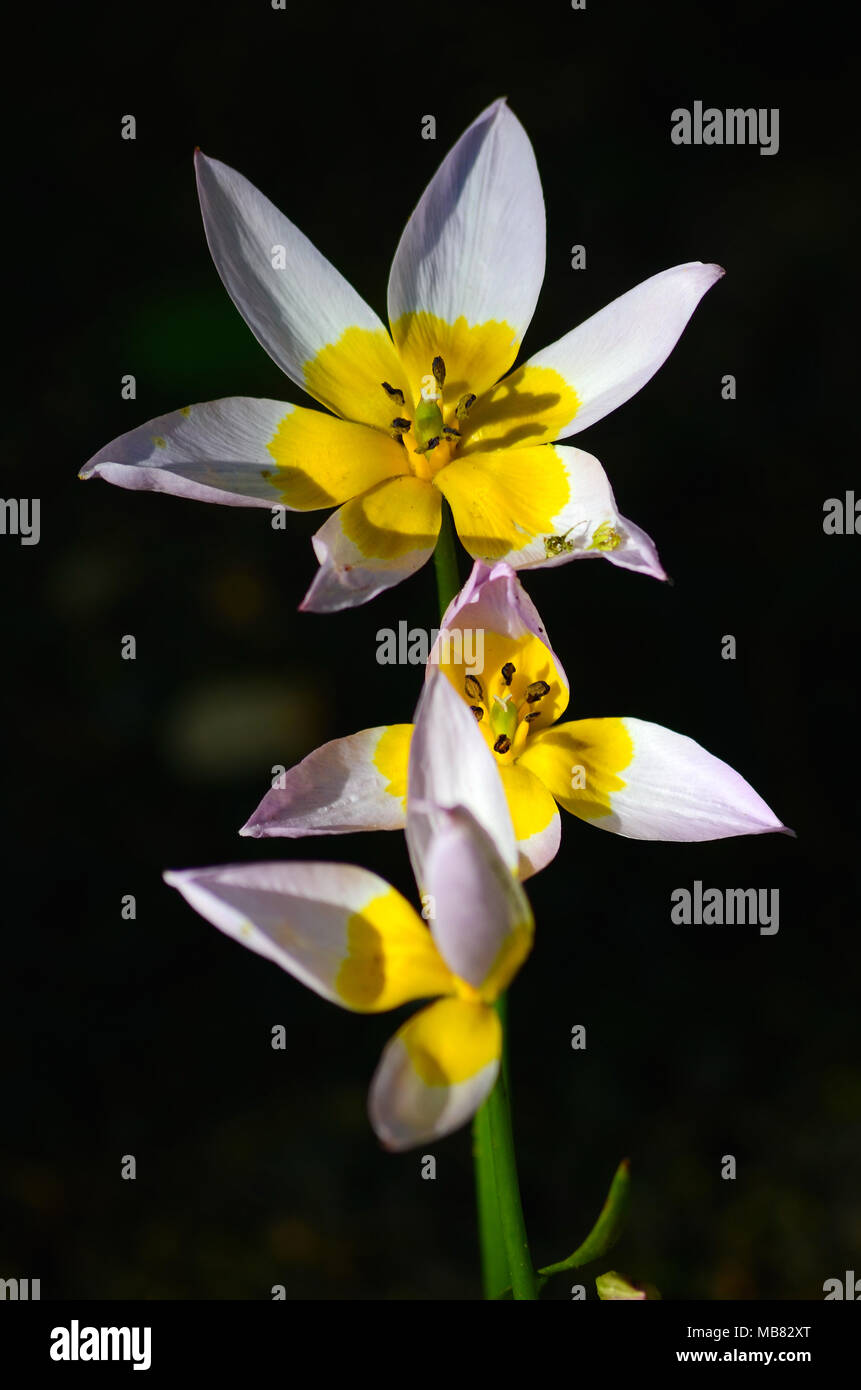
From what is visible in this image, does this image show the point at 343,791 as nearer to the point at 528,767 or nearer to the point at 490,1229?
the point at 528,767

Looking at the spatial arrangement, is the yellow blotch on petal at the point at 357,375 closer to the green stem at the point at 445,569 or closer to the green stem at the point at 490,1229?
the green stem at the point at 445,569

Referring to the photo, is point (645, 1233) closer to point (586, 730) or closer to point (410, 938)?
point (586, 730)

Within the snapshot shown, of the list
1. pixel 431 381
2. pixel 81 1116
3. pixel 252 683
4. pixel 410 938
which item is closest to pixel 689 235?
pixel 252 683

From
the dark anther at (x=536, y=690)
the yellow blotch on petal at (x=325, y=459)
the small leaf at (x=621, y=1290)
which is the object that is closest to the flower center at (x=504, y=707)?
the dark anther at (x=536, y=690)

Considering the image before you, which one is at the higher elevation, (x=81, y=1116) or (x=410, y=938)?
(x=410, y=938)

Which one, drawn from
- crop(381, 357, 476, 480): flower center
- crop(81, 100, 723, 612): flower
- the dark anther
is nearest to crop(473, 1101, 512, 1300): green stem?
the dark anther

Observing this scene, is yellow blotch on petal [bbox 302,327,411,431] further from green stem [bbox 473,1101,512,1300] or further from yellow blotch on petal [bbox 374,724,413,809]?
green stem [bbox 473,1101,512,1300]
